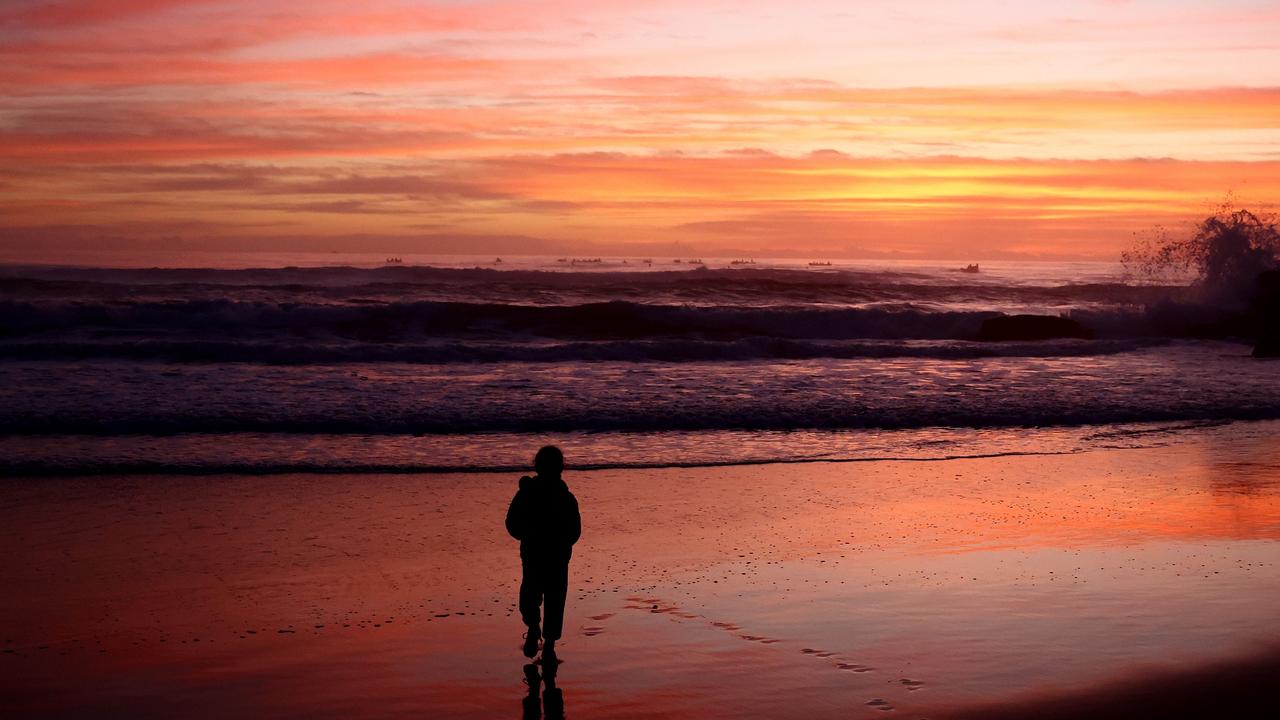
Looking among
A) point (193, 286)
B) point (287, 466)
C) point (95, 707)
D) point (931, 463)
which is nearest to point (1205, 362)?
point (931, 463)

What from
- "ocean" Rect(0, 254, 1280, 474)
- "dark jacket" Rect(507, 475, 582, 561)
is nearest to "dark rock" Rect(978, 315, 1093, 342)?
"ocean" Rect(0, 254, 1280, 474)

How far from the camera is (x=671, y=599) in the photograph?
7.35 metres

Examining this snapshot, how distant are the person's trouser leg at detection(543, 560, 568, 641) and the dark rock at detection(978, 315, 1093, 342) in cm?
2719

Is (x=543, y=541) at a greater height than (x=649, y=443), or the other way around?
(x=543, y=541)

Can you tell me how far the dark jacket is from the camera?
6.29m

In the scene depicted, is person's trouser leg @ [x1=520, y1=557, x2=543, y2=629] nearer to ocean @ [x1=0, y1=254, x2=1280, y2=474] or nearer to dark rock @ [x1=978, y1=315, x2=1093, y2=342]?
ocean @ [x1=0, y1=254, x2=1280, y2=474]

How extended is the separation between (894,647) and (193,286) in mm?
39833

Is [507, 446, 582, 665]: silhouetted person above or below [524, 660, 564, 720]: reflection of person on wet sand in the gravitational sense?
above

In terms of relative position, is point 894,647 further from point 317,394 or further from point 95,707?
point 317,394

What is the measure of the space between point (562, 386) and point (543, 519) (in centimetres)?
1284

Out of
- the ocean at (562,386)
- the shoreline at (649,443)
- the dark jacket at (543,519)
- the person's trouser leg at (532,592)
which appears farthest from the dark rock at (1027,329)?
the person's trouser leg at (532,592)

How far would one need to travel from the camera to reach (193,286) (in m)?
41.9

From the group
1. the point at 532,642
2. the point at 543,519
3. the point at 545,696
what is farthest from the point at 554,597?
the point at 545,696

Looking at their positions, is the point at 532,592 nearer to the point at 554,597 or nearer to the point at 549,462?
the point at 554,597
